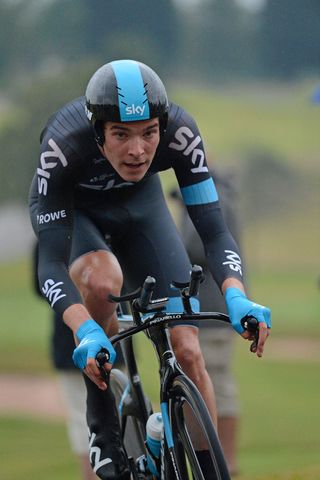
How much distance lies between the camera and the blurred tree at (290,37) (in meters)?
26.8

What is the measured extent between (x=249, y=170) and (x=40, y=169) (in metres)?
23.1

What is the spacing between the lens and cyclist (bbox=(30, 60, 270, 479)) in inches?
217

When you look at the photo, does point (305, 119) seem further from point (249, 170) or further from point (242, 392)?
point (242, 392)

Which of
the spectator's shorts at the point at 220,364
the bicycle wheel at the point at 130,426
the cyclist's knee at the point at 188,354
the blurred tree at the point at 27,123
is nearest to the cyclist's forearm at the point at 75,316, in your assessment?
the cyclist's knee at the point at 188,354

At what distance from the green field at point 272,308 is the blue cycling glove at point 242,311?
4.54 metres

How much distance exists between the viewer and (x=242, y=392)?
53.0 ft

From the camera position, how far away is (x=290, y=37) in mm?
27422

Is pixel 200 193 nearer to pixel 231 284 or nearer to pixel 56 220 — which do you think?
pixel 231 284

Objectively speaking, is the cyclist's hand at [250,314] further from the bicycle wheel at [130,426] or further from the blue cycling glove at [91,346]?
the bicycle wheel at [130,426]

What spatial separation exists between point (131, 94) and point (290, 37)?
2240cm

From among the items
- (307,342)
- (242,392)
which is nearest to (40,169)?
(242,392)

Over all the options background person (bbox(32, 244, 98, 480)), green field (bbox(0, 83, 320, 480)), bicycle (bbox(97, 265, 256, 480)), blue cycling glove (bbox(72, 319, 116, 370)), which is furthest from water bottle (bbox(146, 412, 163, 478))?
green field (bbox(0, 83, 320, 480))

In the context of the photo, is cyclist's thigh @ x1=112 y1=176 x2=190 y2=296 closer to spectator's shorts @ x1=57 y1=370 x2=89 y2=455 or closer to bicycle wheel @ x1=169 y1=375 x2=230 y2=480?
bicycle wheel @ x1=169 y1=375 x2=230 y2=480

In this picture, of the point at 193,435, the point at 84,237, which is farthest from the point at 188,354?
the point at 84,237
